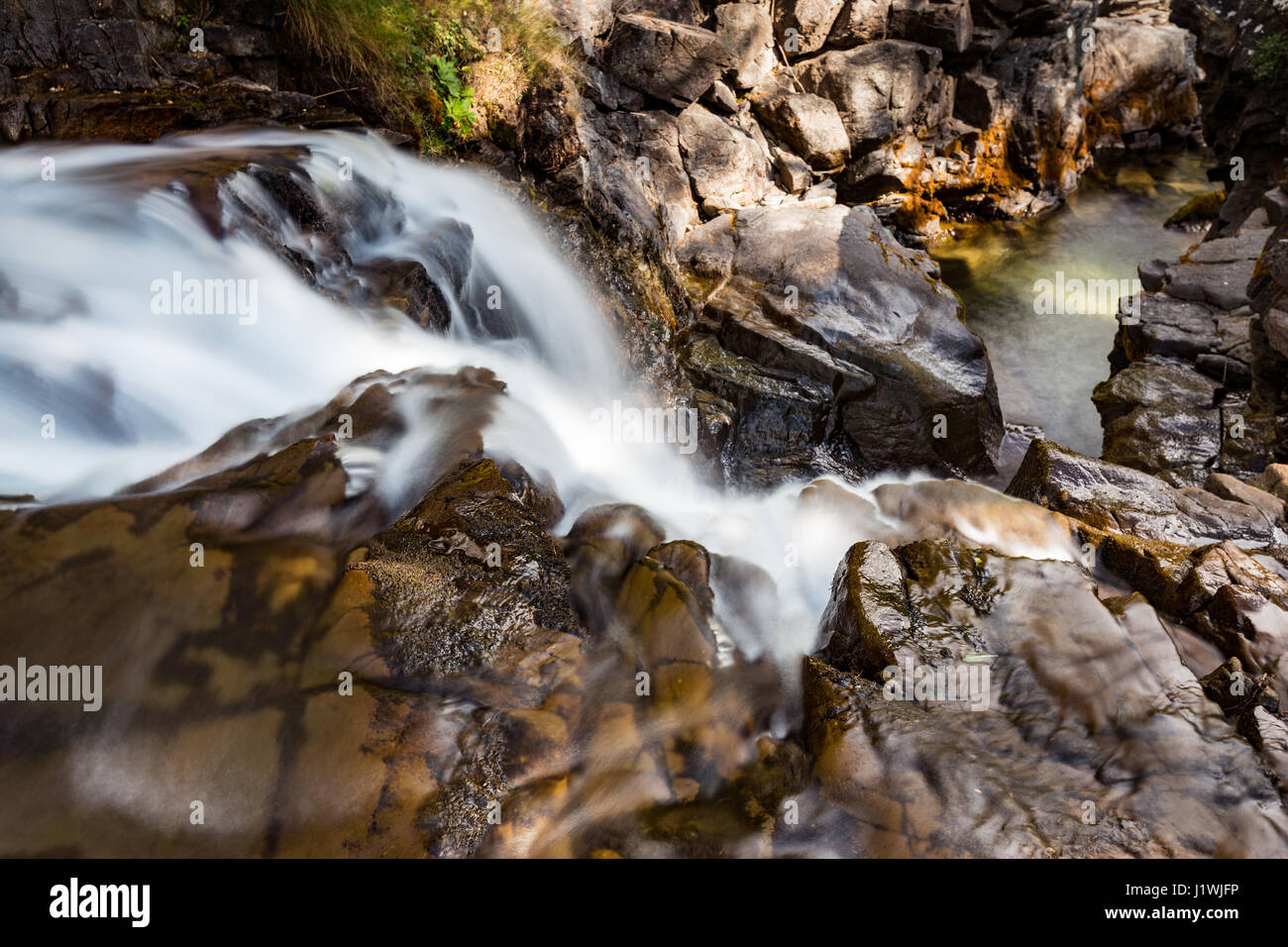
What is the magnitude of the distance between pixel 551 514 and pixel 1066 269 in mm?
13614

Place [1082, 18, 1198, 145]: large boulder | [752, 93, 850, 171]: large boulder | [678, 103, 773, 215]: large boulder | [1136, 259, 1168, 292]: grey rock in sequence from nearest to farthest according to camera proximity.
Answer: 1. [678, 103, 773, 215]: large boulder
2. [1136, 259, 1168, 292]: grey rock
3. [752, 93, 850, 171]: large boulder
4. [1082, 18, 1198, 145]: large boulder

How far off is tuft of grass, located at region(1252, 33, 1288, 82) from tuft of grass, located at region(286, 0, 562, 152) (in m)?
12.9

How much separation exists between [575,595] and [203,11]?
23.9ft

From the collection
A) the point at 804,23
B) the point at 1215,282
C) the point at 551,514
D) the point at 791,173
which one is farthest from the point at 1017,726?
the point at 804,23

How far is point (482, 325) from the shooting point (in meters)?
6.66

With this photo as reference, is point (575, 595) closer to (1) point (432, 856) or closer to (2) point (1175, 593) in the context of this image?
(1) point (432, 856)

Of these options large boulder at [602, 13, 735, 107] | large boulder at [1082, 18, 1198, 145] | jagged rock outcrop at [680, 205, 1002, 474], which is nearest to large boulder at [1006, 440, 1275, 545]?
jagged rock outcrop at [680, 205, 1002, 474]

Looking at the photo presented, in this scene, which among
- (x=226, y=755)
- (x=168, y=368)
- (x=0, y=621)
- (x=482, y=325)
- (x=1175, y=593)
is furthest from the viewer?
(x=482, y=325)

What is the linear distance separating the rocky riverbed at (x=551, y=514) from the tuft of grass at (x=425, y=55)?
249 mm

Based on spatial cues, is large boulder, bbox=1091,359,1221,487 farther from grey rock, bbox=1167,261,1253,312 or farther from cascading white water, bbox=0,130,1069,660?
cascading white water, bbox=0,130,1069,660

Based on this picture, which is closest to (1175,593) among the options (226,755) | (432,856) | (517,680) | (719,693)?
(719,693)

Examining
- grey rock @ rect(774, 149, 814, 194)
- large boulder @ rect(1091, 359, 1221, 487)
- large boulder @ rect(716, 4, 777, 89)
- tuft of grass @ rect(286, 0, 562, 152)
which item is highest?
large boulder @ rect(716, 4, 777, 89)

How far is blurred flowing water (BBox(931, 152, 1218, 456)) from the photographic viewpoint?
10109 mm

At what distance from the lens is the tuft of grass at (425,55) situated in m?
7.62
